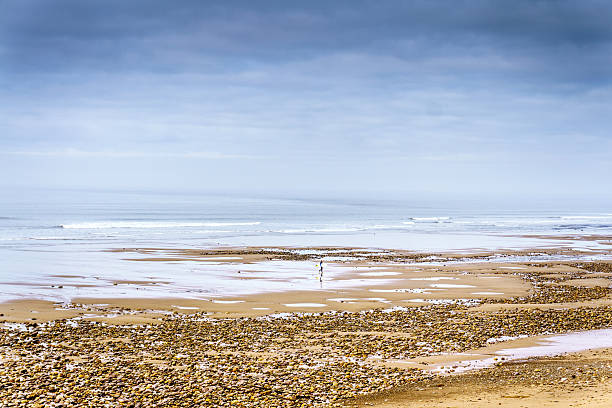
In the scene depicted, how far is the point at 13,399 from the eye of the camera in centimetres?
1159

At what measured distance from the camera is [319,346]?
16.6 meters

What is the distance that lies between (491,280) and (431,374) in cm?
1952

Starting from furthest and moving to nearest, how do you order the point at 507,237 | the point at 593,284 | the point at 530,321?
the point at 507,237
the point at 593,284
the point at 530,321

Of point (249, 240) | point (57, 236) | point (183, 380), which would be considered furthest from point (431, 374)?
point (57, 236)

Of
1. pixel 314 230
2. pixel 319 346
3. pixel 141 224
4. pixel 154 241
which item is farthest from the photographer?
pixel 141 224

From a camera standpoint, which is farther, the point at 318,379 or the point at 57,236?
the point at 57,236

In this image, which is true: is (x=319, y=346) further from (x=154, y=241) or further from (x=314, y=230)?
(x=314, y=230)

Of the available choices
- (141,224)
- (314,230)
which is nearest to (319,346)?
(314,230)

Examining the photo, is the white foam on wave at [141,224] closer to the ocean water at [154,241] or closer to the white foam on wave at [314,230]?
the ocean water at [154,241]

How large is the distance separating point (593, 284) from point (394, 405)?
75.0 feet

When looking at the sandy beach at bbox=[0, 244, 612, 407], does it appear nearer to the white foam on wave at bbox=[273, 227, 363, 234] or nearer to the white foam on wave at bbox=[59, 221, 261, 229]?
the white foam on wave at bbox=[273, 227, 363, 234]

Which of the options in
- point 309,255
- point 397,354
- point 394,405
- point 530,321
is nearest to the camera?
point 394,405

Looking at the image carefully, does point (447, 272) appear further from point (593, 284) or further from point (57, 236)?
point (57, 236)

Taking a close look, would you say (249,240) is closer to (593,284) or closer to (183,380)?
(593,284)
